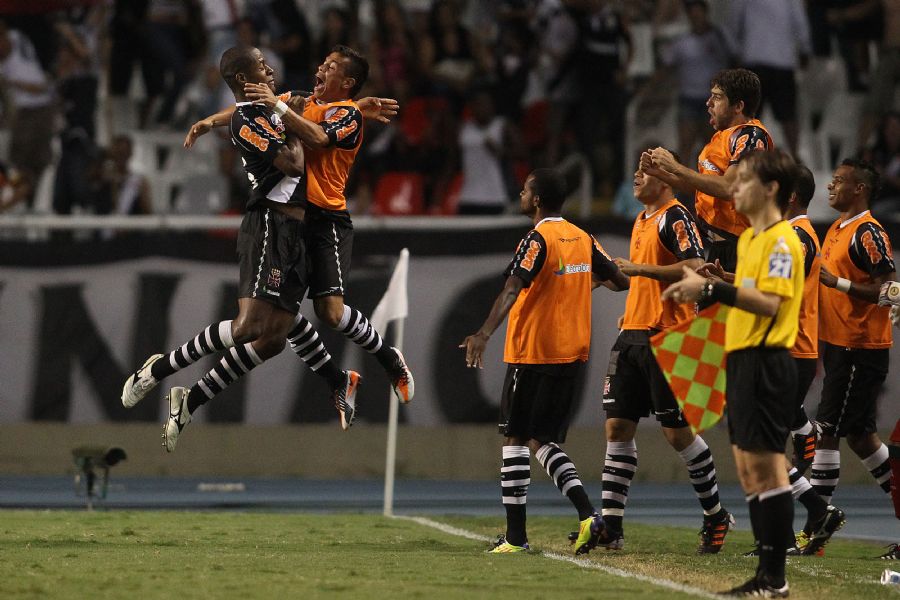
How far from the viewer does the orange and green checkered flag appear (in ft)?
→ 25.6

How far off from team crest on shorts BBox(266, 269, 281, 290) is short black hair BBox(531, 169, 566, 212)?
6.00ft

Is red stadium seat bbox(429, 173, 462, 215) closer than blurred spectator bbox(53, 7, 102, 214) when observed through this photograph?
No

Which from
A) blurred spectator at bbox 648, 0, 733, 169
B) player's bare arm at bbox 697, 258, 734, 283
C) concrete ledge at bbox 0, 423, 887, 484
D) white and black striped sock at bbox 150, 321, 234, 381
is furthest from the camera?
blurred spectator at bbox 648, 0, 733, 169

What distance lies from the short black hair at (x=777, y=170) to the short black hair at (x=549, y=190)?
2655 mm

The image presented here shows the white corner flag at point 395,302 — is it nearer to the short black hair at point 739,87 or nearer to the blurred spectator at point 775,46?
the short black hair at point 739,87

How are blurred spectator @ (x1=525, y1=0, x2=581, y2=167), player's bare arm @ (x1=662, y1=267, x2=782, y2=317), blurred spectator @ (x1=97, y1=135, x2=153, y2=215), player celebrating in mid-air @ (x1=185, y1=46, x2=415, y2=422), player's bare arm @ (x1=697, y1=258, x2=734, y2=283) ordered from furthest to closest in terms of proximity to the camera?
1. blurred spectator @ (x1=525, y1=0, x2=581, y2=167)
2. blurred spectator @ (x1=97, y1=135, x2=153, y2=215)
3. player celebrating in mid-air @ (x1=185, y1=46, x2=415, y2=422)
4. player's bare arm @ (x1=697, y1=258, x2=734, y2=283)
5. player's bare arm @ (x1=662, y1=267, x2=782, y2=317)

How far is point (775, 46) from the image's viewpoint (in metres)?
18.6

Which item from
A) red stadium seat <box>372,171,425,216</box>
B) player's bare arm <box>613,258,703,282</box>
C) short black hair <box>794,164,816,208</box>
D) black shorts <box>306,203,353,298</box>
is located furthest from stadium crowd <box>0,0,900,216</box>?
player's bare arm <box>613,258,703,282</box>

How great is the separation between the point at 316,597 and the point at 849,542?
5.64 metres

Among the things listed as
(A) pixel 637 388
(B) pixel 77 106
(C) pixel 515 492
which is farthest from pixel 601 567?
(B) pixel 77 106

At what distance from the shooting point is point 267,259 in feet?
32.5

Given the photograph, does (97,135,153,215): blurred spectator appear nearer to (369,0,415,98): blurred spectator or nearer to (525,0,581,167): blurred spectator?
(369,0,415,98): blurred spectator

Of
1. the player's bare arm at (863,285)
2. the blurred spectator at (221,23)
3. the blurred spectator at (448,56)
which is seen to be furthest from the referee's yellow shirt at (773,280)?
the blurred spectator at (221,23)

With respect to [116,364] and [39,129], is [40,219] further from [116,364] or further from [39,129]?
[39,129]
